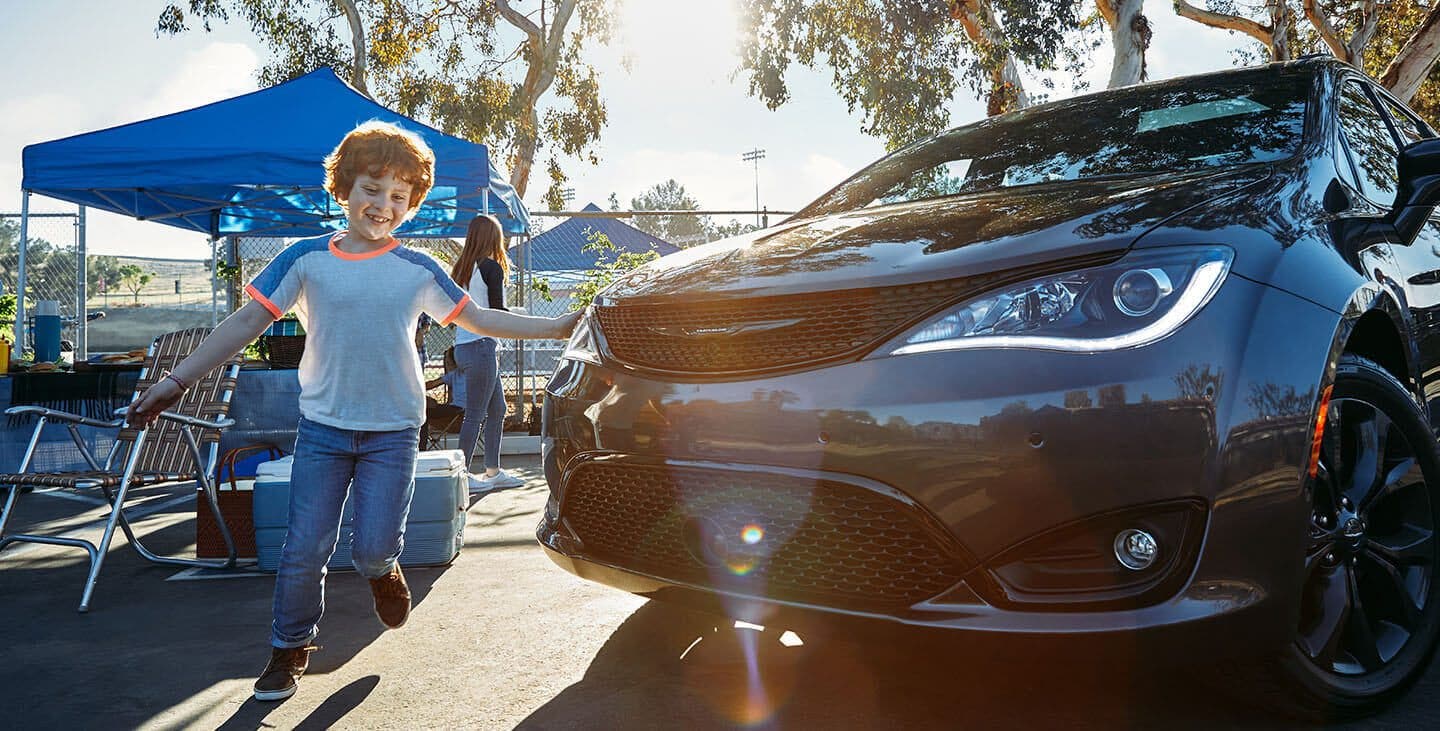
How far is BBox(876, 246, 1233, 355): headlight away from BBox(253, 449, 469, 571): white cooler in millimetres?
2931

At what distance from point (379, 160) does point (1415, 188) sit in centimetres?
275

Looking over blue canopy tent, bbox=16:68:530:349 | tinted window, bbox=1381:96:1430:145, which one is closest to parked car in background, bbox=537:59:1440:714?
tinted window, bbox=1381:96:1430:145

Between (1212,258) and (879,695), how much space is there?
4.34 ft

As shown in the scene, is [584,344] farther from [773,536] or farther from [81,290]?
[81,290]

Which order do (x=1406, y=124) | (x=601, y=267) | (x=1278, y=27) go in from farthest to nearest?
1. (x=1278, y=27)
2. (x=601, y=267)
3. (x=1406, y=124)

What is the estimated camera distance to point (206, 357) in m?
2.92

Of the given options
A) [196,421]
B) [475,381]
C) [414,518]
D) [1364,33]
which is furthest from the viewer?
[1364,33]

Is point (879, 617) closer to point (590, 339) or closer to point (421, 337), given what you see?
point (590, 339)

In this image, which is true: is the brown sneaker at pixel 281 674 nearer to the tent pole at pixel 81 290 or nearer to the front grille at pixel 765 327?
the front grille at pixel 765 327

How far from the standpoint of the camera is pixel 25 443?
22.3ft

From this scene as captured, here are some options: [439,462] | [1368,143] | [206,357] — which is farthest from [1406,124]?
[206,357]

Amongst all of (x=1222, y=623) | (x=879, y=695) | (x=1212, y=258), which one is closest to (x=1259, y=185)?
(x=1212, y=258)

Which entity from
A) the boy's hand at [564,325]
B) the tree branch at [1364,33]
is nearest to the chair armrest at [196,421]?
the boy's hand at [564,325]

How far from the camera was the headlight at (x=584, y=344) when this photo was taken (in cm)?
278
